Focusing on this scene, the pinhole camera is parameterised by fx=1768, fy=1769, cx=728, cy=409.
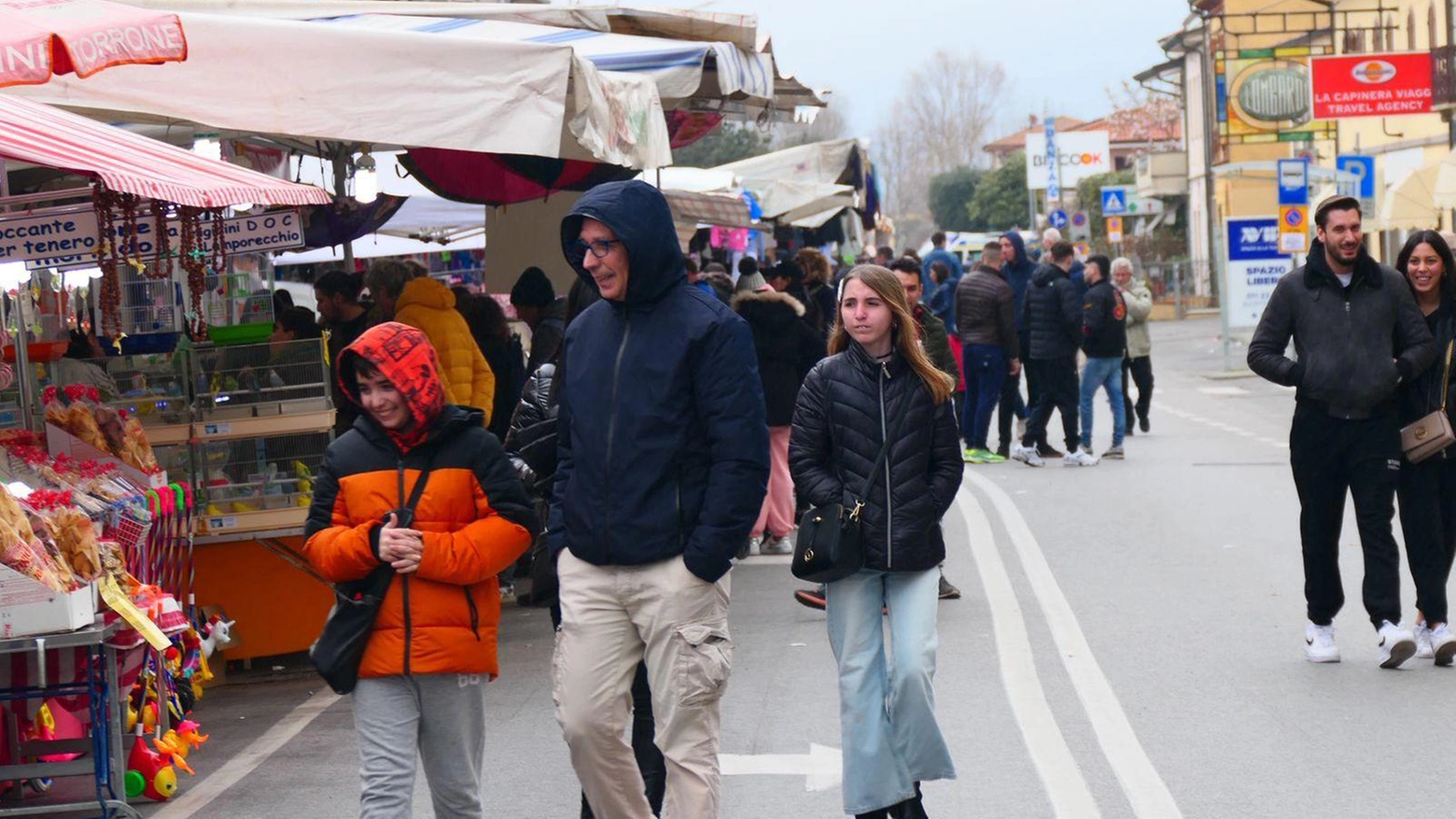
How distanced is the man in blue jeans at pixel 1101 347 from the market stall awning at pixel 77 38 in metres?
12.3

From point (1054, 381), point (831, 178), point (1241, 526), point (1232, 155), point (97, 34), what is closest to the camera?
point (97, 34)

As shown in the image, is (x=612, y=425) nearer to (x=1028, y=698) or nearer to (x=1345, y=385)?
(x=1028, y=698)

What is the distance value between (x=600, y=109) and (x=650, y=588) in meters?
4.09

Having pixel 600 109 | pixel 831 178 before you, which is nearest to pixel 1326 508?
pixel 600 109

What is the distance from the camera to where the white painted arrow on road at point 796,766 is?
659cm

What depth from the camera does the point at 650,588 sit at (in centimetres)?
480

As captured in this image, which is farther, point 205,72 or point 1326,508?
point 1326,508

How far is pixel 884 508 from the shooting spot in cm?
553

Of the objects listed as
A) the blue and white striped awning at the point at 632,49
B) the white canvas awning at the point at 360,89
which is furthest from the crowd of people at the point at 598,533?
the blue and white striped awning at the point at 632,49

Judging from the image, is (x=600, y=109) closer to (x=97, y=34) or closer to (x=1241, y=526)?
(x=97, y=34)

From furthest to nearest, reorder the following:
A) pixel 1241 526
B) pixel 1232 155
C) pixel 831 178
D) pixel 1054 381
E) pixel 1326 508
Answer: pixel 1232 155
pixel 831 178
pixel 1054 381
pixel 1241 526
pixel 1326 508

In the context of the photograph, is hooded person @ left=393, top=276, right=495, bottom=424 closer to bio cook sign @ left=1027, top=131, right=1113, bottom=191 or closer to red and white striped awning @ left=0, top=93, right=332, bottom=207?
red and white striped awning @ left=0, top=93, right=332, bottom=207

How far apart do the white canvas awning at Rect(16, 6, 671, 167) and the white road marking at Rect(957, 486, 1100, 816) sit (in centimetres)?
317

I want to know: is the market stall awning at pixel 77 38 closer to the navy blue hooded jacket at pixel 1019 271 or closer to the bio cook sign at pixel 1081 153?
the navy blue hooded jacket at pixel 1019 271
